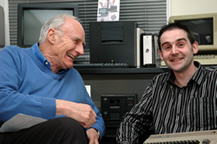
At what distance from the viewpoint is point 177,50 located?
5.03 ft

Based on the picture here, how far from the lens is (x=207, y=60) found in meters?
2.02

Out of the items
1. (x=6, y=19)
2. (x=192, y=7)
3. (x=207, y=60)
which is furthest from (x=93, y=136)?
(x=6, y=19)

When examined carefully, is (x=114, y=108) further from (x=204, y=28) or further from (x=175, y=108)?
(x=204, y=28)

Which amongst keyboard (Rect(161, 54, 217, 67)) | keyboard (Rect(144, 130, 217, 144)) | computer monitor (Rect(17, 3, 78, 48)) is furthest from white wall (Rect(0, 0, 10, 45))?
keyboard (Rect(144, 130, 217, 144))

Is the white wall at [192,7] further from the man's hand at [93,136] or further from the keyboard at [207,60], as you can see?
the man's hand at [93,136]

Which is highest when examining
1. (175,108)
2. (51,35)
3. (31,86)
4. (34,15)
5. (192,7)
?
(192,7)

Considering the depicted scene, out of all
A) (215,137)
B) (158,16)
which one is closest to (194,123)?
(215,137)

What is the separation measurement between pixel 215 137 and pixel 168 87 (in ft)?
1.99

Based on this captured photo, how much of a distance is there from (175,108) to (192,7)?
4.32 feet

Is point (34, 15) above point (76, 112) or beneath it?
above

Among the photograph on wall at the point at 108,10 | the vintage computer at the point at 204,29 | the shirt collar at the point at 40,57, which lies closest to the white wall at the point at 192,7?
the vintage computer at the point at 204,29

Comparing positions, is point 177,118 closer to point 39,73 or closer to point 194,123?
point 194,123

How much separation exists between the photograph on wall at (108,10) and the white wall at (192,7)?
52 centimetres

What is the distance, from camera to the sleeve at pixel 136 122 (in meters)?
1.54
